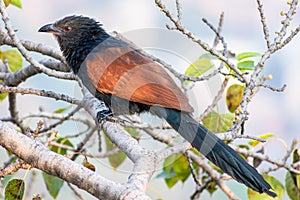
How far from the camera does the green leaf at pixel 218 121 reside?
8.59 feet

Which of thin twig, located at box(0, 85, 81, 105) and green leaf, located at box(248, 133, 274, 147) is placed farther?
green leaf, located at box(248, 133, 274, 147)

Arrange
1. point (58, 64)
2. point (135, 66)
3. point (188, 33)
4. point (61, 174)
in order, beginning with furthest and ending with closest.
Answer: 1. point (58, 64)
2. point (135, 66)
3. point (188, 33)
4. point (61, 174)

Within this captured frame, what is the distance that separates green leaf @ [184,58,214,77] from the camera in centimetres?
248

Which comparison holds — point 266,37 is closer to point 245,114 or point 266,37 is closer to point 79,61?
point 245,114

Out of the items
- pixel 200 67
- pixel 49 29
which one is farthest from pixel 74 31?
pixel 200 67

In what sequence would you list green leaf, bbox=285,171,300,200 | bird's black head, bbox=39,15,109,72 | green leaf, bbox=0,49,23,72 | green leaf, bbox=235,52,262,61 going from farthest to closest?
green leaf, bbox=0,49,23,72 → bird's black head, bbox=39,15,109,72 → green leaf, bbox=285,171,300,200 → green leaf, bbox=235,52,262,61

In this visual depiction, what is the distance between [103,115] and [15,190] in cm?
74

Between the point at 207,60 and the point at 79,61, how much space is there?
65 centimetres

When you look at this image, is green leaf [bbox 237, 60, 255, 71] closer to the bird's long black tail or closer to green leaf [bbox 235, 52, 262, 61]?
green leaf [bbox 235, 52, 262, 61]

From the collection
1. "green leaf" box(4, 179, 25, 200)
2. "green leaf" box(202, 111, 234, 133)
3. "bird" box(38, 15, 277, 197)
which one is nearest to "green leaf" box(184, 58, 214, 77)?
"bird" box(38, 15, 277, 197)

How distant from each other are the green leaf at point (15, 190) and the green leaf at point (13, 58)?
49.0 inches

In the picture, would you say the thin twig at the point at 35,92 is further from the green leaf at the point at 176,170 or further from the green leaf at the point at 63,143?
the green leaf at the point at 176,170

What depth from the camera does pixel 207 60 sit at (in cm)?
250

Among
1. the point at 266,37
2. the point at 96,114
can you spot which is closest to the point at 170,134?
the point at 96,114
